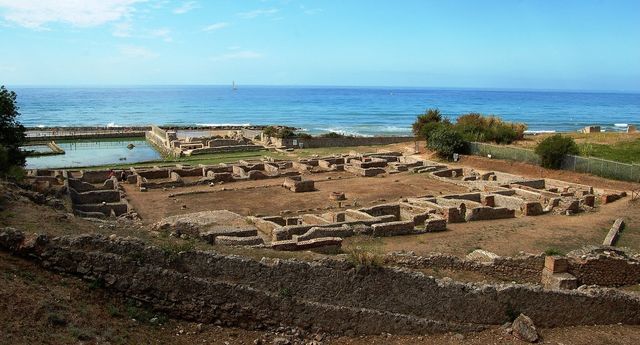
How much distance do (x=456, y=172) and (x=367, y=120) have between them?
79510mm

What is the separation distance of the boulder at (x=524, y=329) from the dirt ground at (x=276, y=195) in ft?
48.1

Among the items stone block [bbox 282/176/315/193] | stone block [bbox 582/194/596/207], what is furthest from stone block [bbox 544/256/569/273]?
stone block [bbox 282/176/315/193]

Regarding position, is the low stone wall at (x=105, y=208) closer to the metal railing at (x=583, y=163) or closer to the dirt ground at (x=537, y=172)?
the dirt ground at (x=537, y=172)

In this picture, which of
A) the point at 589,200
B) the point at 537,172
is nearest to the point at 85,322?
the point at 589,200

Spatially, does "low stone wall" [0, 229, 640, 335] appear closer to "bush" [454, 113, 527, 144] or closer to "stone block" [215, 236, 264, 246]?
"stone block" [215, 236, 264, 246]

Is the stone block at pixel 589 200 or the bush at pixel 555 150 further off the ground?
the bush at pixel 555 150

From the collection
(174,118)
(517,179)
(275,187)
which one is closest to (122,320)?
(275,187)

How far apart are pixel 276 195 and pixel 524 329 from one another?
771 inches

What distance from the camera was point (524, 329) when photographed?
36.7 ft

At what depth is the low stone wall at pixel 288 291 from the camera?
9.60m

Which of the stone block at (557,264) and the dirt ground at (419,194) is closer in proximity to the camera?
the stone block at (557,264)

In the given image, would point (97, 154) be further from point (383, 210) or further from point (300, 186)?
point (383, 210)

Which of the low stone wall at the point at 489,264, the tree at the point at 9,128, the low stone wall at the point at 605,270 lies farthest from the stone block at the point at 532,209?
the tree at the point at 9,128

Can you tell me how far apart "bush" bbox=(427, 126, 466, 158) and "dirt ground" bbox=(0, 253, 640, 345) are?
111 feet
